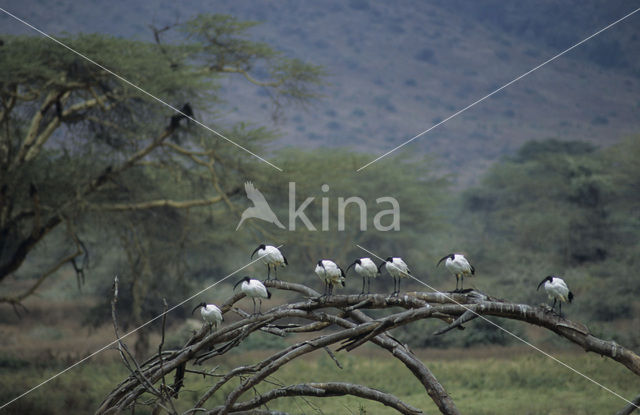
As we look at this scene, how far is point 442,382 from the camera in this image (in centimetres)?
1582

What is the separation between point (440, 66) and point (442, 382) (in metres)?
87.0

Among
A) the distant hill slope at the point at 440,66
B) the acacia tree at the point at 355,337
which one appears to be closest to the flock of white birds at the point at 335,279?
the acacia tree at the point at 355,337

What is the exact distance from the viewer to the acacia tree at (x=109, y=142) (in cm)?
1574

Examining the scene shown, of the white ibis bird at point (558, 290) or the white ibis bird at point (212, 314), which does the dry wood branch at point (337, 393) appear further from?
the white ibis bird at point (558, 290)

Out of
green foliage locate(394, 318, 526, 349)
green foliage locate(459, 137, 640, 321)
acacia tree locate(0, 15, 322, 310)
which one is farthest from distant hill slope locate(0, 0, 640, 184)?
acacia tree locate(0, 15, 322, 310)

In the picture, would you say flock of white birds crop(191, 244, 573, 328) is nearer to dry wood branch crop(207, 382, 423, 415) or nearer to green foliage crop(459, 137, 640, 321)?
dry wood branch crop(207, 382, 423, 415)

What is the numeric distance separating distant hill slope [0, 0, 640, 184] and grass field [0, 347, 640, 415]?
60.1 meters

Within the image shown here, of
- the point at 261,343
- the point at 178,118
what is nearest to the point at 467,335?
the point at 261,343

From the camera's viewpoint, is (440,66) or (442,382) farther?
(440,66)

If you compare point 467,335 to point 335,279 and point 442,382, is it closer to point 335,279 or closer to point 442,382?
point 442,382

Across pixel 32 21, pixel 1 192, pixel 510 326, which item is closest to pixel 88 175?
pixel 1 192

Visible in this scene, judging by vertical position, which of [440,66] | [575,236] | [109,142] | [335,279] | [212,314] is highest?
[335,279]

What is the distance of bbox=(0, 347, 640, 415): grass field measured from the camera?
43.2 ft

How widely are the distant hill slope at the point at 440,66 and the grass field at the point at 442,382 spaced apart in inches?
2366
